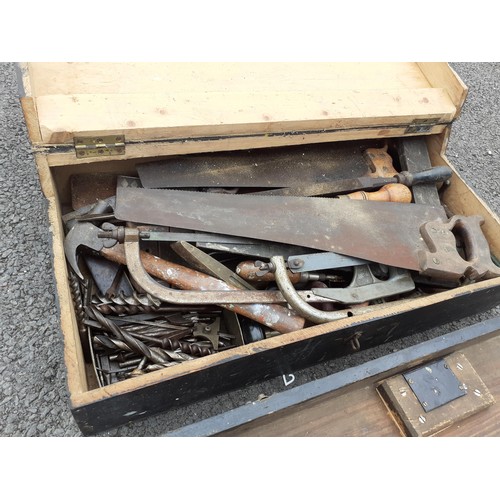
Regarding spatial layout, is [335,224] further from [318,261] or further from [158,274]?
[158,274]

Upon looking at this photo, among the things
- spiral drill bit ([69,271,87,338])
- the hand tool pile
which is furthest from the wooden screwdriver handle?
spiral drill bit ([69,271,87,338])

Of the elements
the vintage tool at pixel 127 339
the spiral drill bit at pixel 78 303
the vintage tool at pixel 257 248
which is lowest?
the vintage tool at pixel 127 339

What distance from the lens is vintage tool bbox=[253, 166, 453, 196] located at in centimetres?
147

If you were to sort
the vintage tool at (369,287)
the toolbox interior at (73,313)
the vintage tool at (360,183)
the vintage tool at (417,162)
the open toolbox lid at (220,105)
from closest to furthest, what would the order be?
the toolbox interior at (73,313), the open toolbox lid at (220,105), the vintage tool at (369,287), the vintage tool at (360,183), the vintage tool at (417,162)

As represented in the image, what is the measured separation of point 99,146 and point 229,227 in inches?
15.2

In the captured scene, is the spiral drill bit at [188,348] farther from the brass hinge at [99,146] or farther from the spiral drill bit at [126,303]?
the brass hinge at [99,146]

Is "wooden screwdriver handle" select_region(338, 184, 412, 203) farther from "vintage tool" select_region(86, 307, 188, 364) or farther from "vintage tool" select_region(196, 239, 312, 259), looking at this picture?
"vintage tool" select_region(86, 307, 188, 364)

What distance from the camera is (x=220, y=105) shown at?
133 cm

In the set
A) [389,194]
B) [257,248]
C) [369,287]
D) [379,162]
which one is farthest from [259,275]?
[379,162]

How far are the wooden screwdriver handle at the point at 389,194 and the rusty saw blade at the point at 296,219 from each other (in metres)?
0.05

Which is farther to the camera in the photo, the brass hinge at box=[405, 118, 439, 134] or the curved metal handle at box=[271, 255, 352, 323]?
the brass hinge at box=[405, 118, 439, 134]

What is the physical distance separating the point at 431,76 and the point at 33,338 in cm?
149

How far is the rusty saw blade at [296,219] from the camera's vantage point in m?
1.28

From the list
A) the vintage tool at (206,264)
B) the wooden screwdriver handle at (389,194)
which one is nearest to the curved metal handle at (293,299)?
the vintage tool at (206,264)
